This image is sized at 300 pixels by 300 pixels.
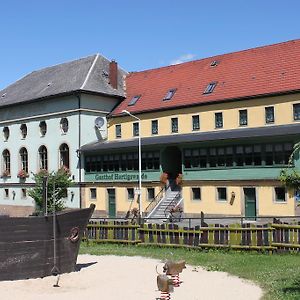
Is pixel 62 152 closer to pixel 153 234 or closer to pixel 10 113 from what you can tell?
pixel 10 113

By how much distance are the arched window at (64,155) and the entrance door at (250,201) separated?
18301mm

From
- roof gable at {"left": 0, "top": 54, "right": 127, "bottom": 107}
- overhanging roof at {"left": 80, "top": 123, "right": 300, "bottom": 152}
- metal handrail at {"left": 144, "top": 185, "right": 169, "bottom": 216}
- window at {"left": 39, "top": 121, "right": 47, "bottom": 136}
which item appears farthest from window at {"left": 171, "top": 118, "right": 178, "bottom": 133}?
window at {"left": 39, "top": 121, "right": 47, "bottom": 136}

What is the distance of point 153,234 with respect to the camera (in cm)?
2164

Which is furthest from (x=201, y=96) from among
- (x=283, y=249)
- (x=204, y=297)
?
(x=204, y=297)

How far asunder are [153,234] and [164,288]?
1058cm

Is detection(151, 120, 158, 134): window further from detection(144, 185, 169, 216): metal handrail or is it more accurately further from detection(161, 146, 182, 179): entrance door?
detection(144, 185, 169, 216): metal handrail

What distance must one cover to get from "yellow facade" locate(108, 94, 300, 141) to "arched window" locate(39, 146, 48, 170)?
25.7 feet

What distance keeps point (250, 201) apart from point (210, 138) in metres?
5.26

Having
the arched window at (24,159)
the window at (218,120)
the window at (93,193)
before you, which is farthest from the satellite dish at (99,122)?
the window at (218,120)

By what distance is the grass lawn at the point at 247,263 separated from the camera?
13.0 m

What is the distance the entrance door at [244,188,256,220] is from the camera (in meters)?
34.8

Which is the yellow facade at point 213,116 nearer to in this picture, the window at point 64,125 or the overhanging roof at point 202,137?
the overhanging roof at point 202,137

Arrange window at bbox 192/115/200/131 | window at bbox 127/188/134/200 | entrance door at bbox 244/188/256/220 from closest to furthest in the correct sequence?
entrance door at bbox 244/188/256/220
window at bbox 192/115/200/131
window at bbox 127/188/134/200

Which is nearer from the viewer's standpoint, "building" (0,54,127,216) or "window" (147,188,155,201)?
"window" (147,188,155,201)
